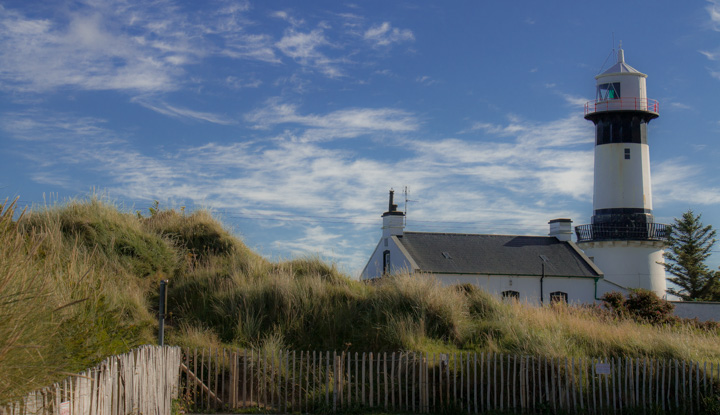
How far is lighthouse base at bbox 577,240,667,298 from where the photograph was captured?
4278 centimetres

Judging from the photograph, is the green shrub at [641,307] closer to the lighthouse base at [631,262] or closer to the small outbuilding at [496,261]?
the small outbuilding at [496,261]

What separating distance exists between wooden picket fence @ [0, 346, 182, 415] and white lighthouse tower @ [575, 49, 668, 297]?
36089 mm

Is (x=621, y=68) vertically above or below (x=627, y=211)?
above

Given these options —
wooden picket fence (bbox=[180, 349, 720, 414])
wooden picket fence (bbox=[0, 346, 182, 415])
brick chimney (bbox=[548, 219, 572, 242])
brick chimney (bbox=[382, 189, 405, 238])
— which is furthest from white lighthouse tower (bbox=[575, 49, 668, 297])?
wooden picket fence (bbox=[0, 346, 182, 415])

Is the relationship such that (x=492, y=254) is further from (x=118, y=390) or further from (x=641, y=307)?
(x=118, y=390)

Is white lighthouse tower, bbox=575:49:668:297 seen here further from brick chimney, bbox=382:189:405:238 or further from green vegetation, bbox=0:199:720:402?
green vegetation, bbox=0:199:720:402

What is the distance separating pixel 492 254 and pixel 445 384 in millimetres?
24876

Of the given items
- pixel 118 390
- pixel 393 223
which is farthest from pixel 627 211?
pixel 118 390

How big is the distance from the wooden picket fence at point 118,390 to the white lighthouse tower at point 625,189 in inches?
1421

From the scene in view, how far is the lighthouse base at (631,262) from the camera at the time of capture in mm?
42781

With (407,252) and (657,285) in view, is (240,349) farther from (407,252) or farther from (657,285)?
(657,285)

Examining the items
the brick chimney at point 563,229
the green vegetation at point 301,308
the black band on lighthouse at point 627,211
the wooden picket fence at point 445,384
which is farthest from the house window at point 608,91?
the wooden picket fence at point 445,384

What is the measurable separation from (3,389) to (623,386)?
13020 mm

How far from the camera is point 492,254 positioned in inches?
1523
